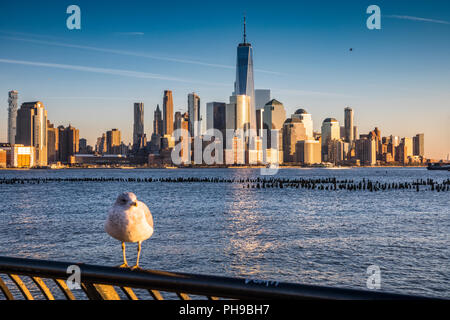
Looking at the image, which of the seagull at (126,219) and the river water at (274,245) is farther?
the river water at (274,245)

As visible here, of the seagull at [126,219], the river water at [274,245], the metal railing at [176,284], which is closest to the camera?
the metal railing at [176,284]

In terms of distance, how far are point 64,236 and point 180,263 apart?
538 inches

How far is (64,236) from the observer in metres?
34.1

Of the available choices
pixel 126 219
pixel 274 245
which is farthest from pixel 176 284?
pixel 274 245

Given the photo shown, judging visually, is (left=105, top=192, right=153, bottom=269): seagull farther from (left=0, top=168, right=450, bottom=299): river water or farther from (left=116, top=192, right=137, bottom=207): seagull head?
(left=0, top=168, right=450, bottom=299): river water

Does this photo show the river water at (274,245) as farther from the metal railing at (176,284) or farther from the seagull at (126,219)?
the metal railing at (176,284)

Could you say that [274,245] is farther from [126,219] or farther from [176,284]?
[176,284]

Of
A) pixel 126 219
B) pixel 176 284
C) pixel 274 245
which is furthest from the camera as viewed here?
pixel 274 245

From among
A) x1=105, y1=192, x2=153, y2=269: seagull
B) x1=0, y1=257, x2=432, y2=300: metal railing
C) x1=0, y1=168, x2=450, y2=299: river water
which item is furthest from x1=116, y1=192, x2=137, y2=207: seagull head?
x1=0, y1=168, x2=450, y2=299: river water

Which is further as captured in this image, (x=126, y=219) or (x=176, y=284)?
(x=126, y=219)

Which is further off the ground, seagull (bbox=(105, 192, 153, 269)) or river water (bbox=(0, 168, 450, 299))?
seagull (bbox=(105, 192, 153, 269))

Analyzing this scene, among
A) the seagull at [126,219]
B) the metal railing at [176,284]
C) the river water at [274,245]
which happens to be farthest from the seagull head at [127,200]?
the river water at [274,245]
